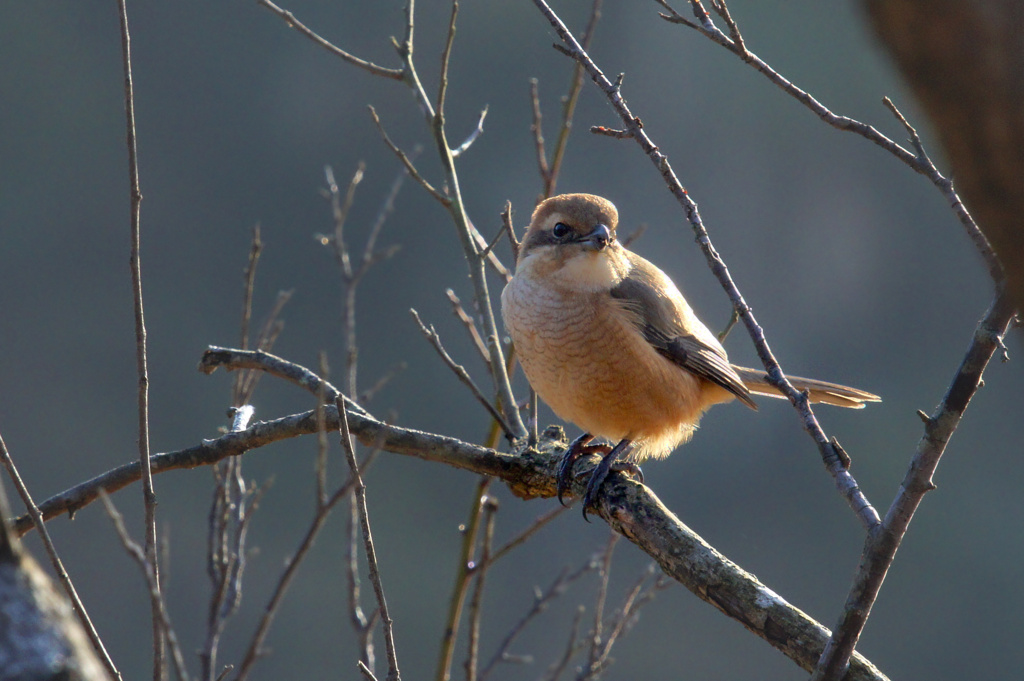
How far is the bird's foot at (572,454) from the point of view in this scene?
286 cm

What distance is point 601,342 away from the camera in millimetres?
3191

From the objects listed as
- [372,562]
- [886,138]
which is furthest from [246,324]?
[886,138]

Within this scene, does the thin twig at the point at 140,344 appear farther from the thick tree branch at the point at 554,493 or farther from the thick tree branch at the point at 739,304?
the thick tree branch at the point at 739,304

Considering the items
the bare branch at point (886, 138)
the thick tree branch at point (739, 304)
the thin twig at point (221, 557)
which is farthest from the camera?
the thin twig at point (221, 557)

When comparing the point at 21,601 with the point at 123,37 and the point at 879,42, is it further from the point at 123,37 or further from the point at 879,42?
the point at 123,37

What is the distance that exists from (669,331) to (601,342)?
45cm

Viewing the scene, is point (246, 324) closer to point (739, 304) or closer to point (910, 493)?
point (739, 304)

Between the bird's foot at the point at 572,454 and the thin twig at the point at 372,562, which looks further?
the bird's foot at the point at 572,454

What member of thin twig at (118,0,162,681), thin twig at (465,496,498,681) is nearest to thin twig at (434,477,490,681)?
thin twig at (465,496,498,681)

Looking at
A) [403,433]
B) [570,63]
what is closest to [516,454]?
[403,433]

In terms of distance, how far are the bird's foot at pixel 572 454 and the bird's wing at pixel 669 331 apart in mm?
465

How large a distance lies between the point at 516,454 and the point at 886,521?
157 centimetres

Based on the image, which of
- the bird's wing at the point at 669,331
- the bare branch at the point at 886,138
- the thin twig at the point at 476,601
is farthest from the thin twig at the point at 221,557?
the bare branch at the point at 886,138

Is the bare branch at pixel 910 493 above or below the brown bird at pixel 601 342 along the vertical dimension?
below
